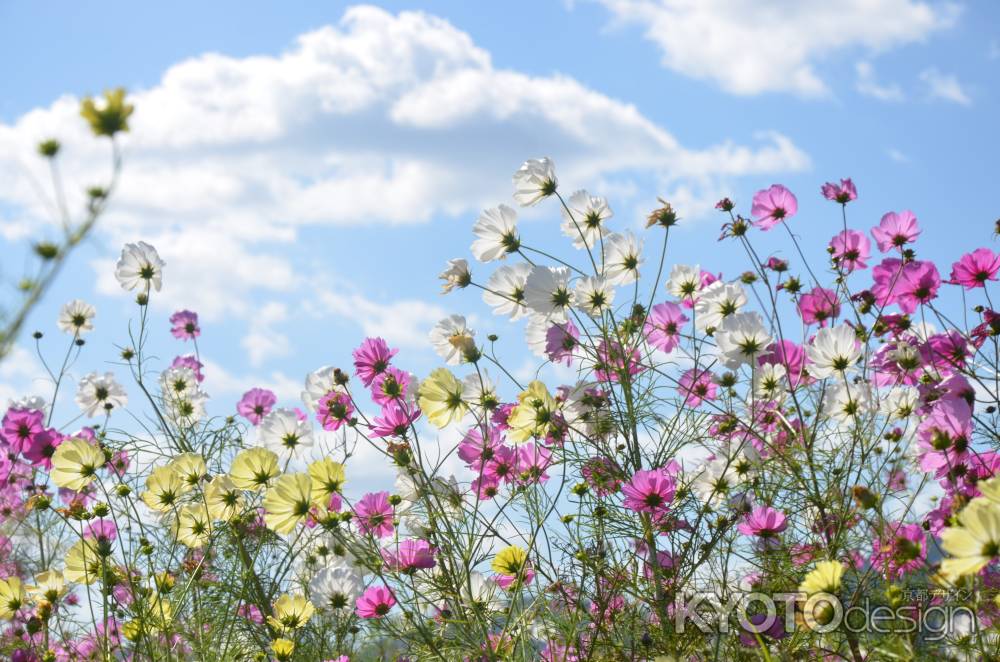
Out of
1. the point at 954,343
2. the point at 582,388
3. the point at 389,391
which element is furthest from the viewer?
the point at 582,388

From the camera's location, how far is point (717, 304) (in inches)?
90.8

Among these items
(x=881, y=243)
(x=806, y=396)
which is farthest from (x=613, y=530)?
(x=881, y=243)

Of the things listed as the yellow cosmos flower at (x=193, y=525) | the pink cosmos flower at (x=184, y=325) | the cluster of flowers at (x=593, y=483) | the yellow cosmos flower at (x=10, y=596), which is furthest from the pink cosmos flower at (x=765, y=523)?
the pink cosmos flower at (x=184, y=325)

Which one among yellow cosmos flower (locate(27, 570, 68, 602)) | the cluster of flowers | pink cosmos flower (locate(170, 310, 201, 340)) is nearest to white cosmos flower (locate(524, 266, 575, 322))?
the cluster of flowers

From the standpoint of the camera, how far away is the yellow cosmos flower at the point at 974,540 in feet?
3.23

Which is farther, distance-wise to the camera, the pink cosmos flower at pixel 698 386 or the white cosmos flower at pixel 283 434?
the white cosmos flower at pixel 283 434

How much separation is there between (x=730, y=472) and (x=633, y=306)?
1.46 ft

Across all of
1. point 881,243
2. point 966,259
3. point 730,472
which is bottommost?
point 730,472

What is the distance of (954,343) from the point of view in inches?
81.4

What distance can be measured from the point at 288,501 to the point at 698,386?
1075mm

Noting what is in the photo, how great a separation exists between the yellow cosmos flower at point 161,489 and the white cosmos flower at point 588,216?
106 cm

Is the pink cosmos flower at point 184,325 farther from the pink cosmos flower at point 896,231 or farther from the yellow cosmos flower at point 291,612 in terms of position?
the pink cosmos flower at point 896,231

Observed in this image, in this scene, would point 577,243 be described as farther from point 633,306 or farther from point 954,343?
point 954,343

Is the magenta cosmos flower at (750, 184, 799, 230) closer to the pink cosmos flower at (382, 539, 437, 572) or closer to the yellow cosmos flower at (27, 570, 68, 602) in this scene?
the pink cosmos flower at (382, 539, 437, 572)
